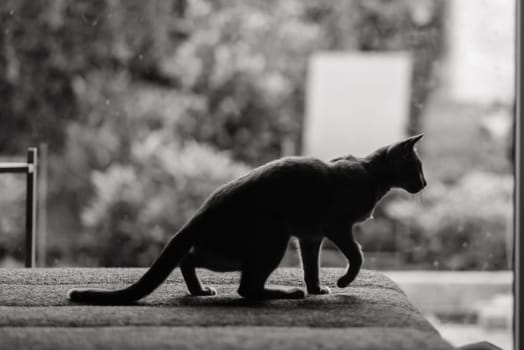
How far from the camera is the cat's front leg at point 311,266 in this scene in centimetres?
102

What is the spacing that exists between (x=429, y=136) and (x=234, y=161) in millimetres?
616

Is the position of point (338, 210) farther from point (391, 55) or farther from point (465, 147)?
point (465, 147)

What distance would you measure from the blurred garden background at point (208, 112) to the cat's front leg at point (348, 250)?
2.95 feet

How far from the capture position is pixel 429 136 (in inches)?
81.0

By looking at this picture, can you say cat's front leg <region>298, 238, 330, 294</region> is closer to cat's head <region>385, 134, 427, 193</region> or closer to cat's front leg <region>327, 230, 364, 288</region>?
cat's front leg <region>327, 230, 364, 288</region>

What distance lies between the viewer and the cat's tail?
36.5 inches

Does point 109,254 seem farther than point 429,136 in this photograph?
No

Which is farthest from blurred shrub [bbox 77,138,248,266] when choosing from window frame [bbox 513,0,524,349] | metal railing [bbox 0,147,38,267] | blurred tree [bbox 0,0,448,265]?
window frame [bbox 513,0,524,349]

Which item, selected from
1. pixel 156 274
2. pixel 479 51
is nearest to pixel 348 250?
pixel 156 274

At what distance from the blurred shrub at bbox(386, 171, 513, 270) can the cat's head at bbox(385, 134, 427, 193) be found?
3.20ft

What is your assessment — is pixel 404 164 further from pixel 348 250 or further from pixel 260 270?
pixel 260 270

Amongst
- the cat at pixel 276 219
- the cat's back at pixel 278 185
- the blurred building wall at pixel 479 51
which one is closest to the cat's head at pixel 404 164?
the cat at pixel 276 219

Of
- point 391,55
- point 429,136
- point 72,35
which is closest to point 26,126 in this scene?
point 72,35

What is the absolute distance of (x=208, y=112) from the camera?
6.43ft
